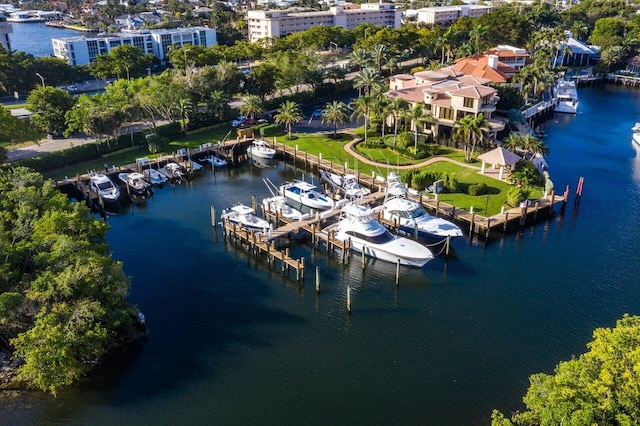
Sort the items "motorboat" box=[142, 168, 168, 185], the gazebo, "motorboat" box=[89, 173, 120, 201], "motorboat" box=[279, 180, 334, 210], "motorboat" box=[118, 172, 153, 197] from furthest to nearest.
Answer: "motorboat" box=[142, 168, 168, 185], "motorboat" box=[118, 172, 153, 197], the gazebo, "motorboat" box=[89, 173, 120, 201], "motorboat" box=[279, 180, 334, 210]

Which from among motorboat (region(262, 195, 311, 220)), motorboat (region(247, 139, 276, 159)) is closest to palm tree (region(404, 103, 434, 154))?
motorboat (region(247, 139, 276, 159))

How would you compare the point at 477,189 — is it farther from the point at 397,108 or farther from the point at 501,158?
the point at 397,108

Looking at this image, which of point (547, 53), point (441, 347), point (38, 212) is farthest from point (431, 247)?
point (547, 53)

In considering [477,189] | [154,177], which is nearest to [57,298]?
[154,177]

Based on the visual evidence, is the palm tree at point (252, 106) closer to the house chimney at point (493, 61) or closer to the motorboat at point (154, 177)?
the motorboat at point (154, 177)

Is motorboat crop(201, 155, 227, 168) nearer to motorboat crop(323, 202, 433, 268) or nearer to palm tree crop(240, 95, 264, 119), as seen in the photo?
palm tree crop(240, 95, 264, 119)

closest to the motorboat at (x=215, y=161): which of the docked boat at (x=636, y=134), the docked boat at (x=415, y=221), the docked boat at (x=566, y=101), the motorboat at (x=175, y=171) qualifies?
the motorboat at (x=175, y=171)
